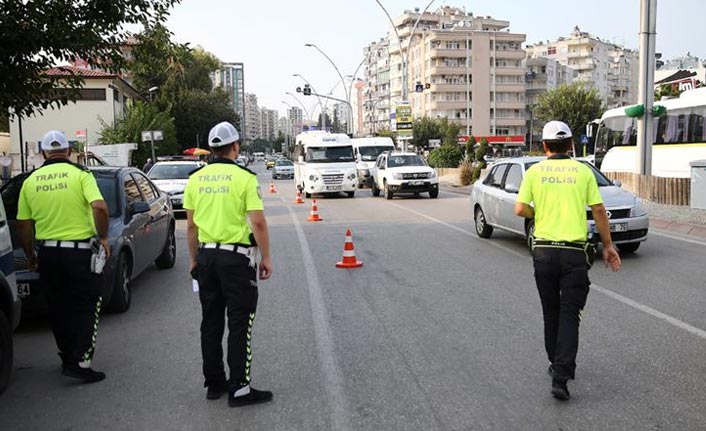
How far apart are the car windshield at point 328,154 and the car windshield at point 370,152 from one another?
20.1 feet

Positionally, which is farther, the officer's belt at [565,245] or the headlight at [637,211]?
the headlight at [637,211]

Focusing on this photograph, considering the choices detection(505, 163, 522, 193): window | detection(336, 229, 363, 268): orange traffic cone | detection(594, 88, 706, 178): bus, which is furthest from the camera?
detection(594, 88, 706, 178): bus

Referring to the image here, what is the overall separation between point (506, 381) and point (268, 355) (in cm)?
196

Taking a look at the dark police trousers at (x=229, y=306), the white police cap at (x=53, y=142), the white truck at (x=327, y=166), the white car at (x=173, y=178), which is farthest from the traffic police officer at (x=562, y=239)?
the white truck at (x=327, y=166)

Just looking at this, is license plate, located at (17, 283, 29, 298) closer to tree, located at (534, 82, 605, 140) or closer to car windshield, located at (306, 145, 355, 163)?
car windshield, located at (306, 145, 355, 163)

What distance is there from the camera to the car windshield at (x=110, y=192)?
788cm

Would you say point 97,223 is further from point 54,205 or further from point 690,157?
point 690,157

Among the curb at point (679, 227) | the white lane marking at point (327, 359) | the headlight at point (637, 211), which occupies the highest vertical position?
the headlight at point (637, 211)

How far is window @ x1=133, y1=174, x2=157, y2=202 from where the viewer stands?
935 cm

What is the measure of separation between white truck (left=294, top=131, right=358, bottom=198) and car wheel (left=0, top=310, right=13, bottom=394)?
2125 cm

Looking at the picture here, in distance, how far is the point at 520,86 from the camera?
109m

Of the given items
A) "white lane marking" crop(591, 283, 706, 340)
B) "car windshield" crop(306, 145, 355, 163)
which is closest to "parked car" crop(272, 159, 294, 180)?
"car windshield" crop(306, 145, 355, 163)

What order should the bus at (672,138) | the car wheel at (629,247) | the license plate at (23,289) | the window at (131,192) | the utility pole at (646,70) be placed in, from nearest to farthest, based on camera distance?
the license plate at (23,289), the window at (131,192), the car wheel at (629,247), the utility pole at (646,70), the bus at (672,138)

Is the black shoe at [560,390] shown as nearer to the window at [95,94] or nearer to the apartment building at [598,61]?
the window at [95,94]
